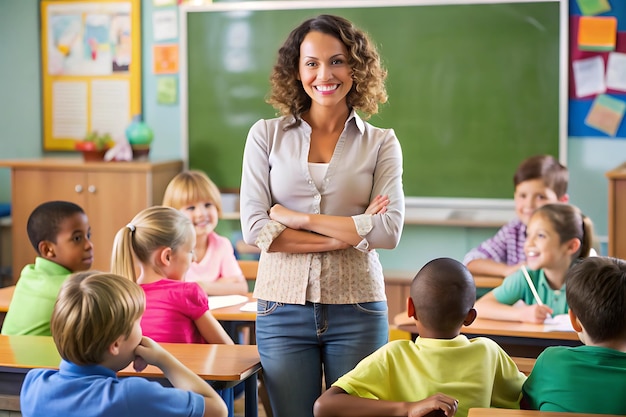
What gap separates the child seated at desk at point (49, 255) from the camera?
3.08m

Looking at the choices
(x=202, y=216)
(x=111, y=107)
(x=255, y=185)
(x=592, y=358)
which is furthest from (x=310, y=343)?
(x=111, y=107)

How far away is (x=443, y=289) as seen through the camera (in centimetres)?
203

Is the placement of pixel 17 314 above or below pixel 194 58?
below

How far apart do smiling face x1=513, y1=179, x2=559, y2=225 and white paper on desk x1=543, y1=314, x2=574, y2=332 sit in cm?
100

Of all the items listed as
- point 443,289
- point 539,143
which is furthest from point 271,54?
point 443,289

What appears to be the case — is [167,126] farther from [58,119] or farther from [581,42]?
[581,42]

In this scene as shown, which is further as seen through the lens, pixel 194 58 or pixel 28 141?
pixel 28 141

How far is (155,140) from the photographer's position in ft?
18.8

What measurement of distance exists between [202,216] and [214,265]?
229 mm

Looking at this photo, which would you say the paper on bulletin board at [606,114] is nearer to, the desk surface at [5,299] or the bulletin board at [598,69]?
the bulletin board at [598,69]

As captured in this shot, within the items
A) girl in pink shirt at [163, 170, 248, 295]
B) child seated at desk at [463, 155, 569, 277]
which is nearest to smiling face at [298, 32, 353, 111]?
girl in pink shirt at [163, 170, 248, 295]

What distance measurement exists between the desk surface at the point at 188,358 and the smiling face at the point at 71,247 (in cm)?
45

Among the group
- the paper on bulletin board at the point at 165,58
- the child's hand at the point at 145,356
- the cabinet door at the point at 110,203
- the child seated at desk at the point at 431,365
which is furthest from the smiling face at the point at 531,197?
the child's hand at the point at 145,356

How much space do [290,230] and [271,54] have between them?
323 cm
